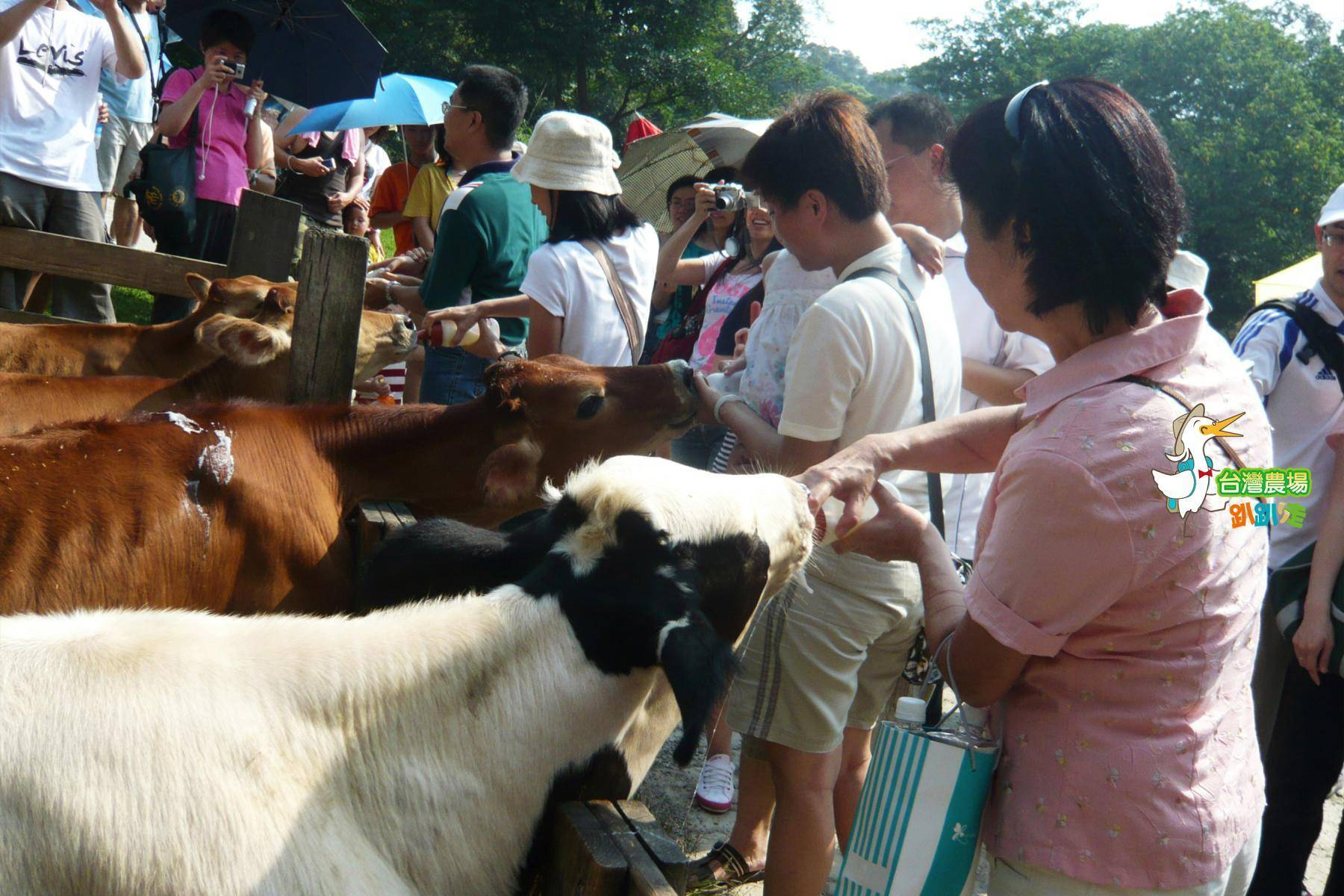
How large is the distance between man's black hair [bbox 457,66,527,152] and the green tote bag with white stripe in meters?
4.52

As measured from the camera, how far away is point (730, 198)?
5910mm

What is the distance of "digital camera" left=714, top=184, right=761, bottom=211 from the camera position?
19.3ft

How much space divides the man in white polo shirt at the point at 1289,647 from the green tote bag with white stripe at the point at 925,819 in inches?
102

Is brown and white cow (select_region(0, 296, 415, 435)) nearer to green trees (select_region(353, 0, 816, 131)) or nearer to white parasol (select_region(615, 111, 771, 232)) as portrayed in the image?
white parasol (select_region(615, 111, 771, 232))

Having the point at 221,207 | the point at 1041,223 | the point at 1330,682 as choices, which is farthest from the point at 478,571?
the point at 221,207

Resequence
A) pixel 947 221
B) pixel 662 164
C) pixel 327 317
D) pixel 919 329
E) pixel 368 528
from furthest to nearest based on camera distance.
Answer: pixel 662 164 < pixel 947 221 < pixel 327 317 < pixel 368 528 < pixel 919 329

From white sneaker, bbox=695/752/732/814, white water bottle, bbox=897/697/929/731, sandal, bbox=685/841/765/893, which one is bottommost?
white sneaker, bbox=695/752/732/814

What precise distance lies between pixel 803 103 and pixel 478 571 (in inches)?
68.6

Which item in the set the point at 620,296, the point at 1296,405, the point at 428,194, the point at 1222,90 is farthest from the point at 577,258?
the point at 1222,90

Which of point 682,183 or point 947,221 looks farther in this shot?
point 682,183

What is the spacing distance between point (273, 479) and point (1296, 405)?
11.7ft

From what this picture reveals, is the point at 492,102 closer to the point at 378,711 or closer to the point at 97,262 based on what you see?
the point at 97,262

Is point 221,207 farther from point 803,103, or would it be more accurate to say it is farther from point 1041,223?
point 1041,223

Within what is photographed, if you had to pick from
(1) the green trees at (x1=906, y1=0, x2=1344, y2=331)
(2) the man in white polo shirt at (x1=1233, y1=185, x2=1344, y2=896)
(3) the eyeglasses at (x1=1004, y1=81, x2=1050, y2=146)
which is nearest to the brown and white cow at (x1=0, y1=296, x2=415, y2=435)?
(3) the eyeglasses at (x1=1004, y1=81, x2=1050, y2=146)
